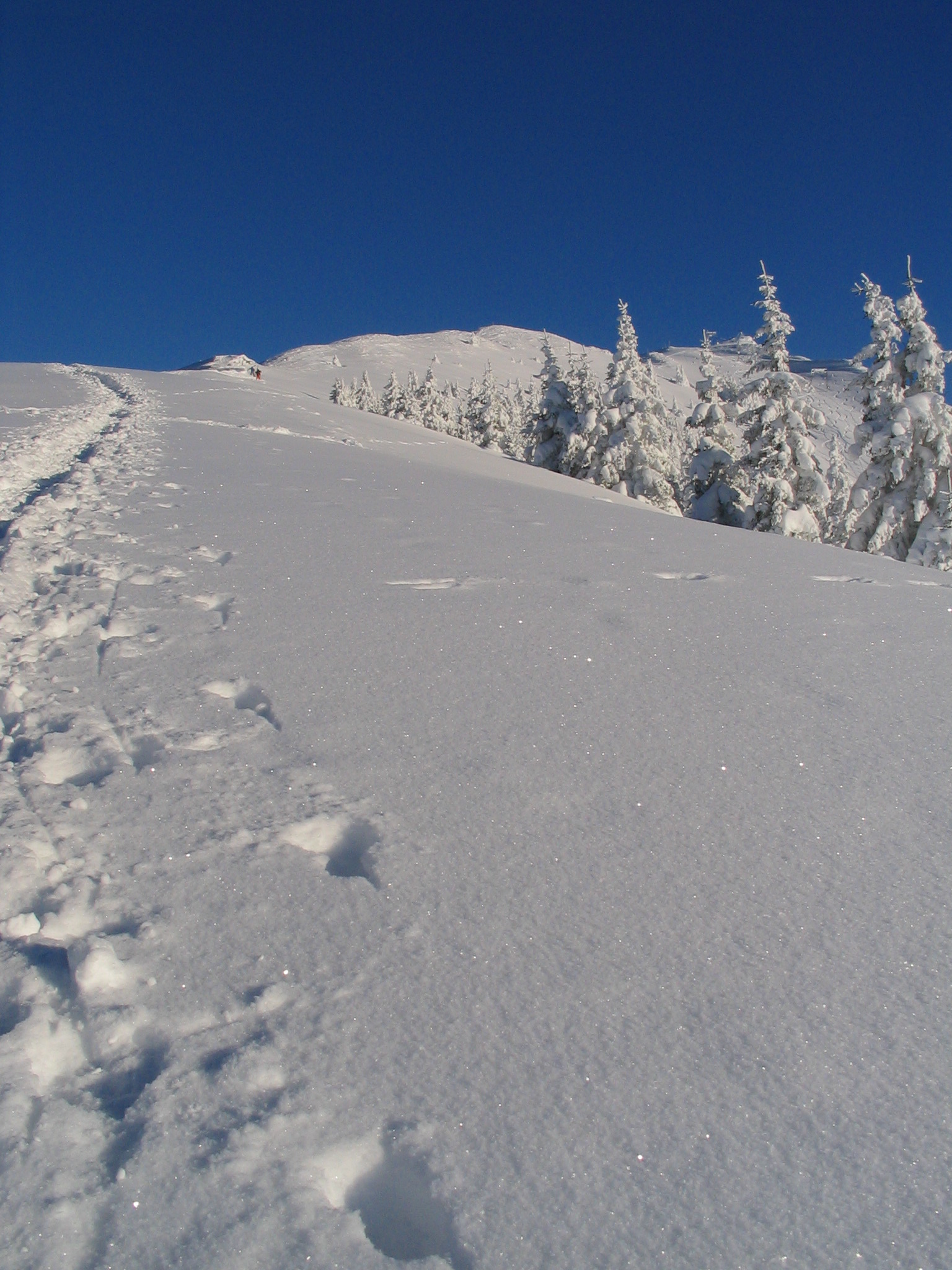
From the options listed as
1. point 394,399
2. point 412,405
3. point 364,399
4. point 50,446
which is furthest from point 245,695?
point 364,399

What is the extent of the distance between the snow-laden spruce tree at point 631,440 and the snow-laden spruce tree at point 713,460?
2107 mm

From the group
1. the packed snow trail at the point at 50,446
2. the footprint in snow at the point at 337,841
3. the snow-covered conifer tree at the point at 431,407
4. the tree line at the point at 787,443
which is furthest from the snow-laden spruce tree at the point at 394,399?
the footprint in snow at the point at 337,841

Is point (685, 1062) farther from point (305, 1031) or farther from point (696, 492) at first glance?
point (696, 492)

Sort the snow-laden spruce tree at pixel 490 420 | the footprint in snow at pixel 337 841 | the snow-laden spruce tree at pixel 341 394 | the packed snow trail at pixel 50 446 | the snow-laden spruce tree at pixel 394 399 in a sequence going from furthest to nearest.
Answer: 1. the snow-laden spruce tree at pixel 341 394
2. the snow-laden spruce tree at pixel 394 399
3. the snow-laden spruce tree at pixel 490 420
4. the packed snow trail at pixel 50 446
5. the footprint in snow at pixel 337 841

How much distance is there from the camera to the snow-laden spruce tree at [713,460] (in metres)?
23.7

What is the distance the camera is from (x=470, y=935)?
2252mm

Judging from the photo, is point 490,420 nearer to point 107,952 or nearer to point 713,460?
point 713,460

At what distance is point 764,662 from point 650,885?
2160 millimetres

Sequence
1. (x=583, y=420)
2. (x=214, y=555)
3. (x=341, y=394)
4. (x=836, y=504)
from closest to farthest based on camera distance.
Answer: (x=214, y=555), (x=583, y=420), (x=836, y=504), (x=341, y=394)

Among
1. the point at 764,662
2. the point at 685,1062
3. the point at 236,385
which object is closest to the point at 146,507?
the point at 764,662

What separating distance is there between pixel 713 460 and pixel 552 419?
9659 millimetres

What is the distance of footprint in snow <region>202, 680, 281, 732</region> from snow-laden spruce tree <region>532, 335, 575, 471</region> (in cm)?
2867

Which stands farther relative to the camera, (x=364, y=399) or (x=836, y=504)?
(x=364, y=399)

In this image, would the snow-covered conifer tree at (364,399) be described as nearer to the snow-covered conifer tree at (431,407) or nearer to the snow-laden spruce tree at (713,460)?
the snow-covered conifer tree at (431,407)
